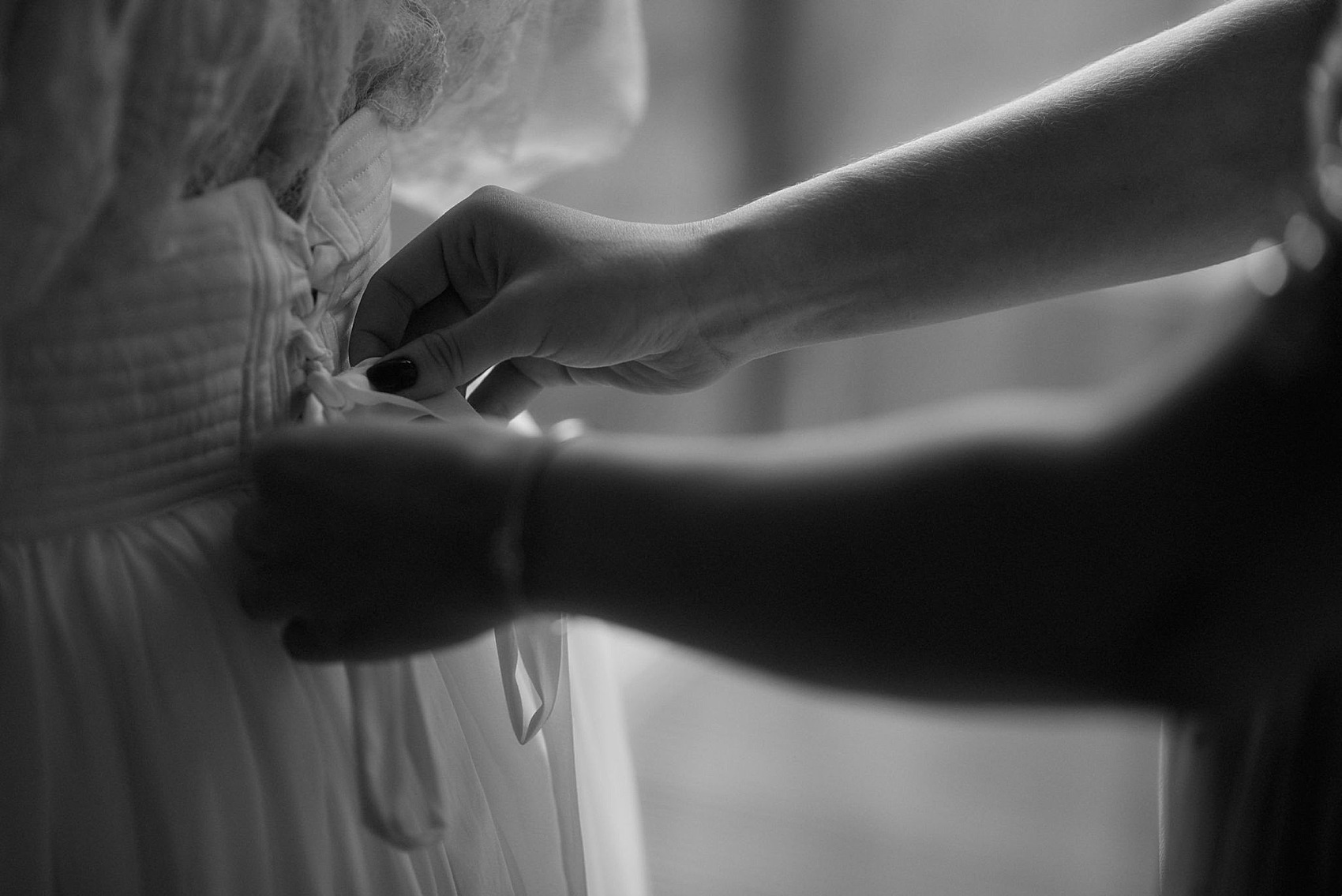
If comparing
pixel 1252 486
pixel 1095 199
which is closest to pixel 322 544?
pixel 1252 486

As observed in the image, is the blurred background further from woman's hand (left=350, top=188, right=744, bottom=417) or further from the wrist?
the wrist

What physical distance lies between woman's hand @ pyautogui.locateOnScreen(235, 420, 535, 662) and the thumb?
113 millimetres

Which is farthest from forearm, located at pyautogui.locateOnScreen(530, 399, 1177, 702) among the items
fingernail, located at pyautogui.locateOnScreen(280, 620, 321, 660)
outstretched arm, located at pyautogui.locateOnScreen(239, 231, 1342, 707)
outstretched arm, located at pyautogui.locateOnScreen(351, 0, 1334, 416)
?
outstretched arm, located at pyautogui.locateOnScreen(351, 0, 1334, 416)

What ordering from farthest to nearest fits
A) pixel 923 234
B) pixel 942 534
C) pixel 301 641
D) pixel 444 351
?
pixel 923 234 → pixel 444 351 → pixel 301 641 → pixel 942 534

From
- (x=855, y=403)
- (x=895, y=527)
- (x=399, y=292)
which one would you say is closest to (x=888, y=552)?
(x=895, y=527)

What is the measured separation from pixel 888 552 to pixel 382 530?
0.59 feet

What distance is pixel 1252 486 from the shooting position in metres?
0.27

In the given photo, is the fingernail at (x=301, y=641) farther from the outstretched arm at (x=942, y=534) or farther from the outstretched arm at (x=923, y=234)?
the outstretched arm at (x=923, y=234)

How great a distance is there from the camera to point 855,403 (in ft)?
6.59

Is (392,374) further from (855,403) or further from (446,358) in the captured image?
(855,403)

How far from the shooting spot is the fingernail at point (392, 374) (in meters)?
0.49

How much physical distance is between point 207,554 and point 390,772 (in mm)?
122

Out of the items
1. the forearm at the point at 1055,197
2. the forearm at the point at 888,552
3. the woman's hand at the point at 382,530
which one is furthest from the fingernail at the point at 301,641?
the forearm at the point at 1055,197

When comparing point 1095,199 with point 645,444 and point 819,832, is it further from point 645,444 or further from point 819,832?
point 819,832
